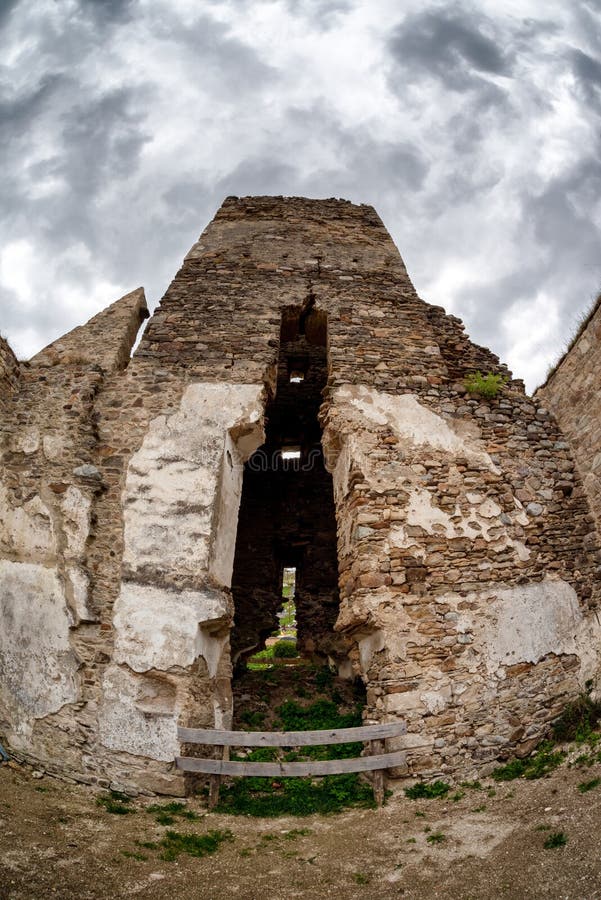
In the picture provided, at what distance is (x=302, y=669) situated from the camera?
776 cm

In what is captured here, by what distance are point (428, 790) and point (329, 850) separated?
1210 millimetres

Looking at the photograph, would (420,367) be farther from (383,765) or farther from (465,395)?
(383,765)

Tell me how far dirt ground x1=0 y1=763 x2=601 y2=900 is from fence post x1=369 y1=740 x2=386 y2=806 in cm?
9

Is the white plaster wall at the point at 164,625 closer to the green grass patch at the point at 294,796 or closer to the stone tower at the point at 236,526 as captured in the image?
the stone tower at the point at 236,526

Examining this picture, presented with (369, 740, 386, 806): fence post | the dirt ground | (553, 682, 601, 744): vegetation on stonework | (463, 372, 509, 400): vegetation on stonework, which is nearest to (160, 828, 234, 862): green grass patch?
the dirt ground

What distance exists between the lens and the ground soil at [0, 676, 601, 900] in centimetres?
289

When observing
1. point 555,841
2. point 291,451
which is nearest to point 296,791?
point 555,841

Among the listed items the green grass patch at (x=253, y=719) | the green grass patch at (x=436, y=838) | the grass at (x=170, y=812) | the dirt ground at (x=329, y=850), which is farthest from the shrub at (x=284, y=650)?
the green grass patch at (x=436, y=838)

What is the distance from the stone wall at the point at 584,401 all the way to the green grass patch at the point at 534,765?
267cm

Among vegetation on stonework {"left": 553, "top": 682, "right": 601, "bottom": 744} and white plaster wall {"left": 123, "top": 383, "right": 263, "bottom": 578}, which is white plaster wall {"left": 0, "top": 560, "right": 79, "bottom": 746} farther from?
vegetation on stonework {"left": 553, "top": 682, "right": 601, "bottom": 744}

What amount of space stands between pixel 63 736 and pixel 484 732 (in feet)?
12.7

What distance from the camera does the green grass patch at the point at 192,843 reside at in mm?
3590

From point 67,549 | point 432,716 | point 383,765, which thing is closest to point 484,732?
point 432,716

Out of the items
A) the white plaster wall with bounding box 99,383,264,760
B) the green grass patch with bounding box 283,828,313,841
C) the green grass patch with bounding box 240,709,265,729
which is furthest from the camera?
the green grass patch with bounding box 240,709,265,729
